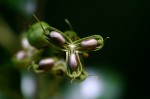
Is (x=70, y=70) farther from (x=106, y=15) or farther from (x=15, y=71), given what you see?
(x=106, y=15)

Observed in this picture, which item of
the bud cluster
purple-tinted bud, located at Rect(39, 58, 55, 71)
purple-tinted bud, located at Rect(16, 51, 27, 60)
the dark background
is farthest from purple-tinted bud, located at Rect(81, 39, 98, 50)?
the dark background

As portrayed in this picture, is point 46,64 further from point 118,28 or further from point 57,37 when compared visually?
point 118,28

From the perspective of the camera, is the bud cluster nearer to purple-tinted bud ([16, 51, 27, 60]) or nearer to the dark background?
purple-tinted bud ([16, 51, 27, 60])

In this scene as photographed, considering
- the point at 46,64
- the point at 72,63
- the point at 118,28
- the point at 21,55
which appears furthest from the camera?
the point at 118,28

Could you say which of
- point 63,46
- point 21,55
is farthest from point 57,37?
point 21,55

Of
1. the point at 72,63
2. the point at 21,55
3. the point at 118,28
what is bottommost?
the point at 72,63
